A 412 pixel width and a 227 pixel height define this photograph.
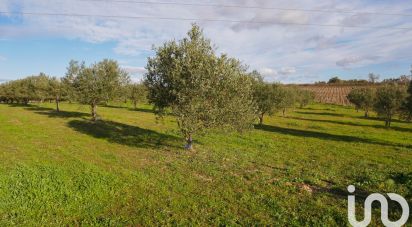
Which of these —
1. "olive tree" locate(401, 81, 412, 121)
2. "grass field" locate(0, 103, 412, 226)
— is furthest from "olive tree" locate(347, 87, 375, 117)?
"grass field" locate(0, 103, 412, 226)

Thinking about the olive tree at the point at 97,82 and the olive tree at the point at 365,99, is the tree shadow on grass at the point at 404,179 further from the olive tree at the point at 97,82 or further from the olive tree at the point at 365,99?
the olive tree at the point at 365,99

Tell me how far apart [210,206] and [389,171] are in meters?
15.8

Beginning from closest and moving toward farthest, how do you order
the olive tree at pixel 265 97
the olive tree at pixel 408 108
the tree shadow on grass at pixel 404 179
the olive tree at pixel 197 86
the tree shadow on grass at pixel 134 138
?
the tree shadow on grass at pixel 404 179 < the olive tree at pixel 197 86 < the tree shadow on grass at pixel 134 138 < the olive tree at pixel 408 108 < the olive tree at pixel 265 97

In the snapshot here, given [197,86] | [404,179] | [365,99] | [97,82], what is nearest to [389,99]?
[365,99]

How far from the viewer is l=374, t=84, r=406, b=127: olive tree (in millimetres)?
56469

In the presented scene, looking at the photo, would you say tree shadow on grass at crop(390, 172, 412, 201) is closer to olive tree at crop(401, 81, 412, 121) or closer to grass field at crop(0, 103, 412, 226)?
grass field at crop(0, 103, 412, 226)

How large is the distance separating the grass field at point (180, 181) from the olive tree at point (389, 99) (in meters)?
29.4

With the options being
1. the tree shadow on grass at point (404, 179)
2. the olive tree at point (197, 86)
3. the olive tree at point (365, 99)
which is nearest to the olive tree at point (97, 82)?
the olive tree at point (197, 86)

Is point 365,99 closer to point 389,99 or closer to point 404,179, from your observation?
point 389,99

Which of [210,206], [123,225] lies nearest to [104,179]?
[123,225]

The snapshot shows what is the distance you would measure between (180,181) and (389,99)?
53412 millimetres

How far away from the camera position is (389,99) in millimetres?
56781

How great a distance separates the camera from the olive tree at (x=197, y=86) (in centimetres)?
2466

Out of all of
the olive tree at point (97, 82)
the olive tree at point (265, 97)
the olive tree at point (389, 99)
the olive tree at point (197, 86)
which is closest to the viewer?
the olive tree at point (197, 86)
